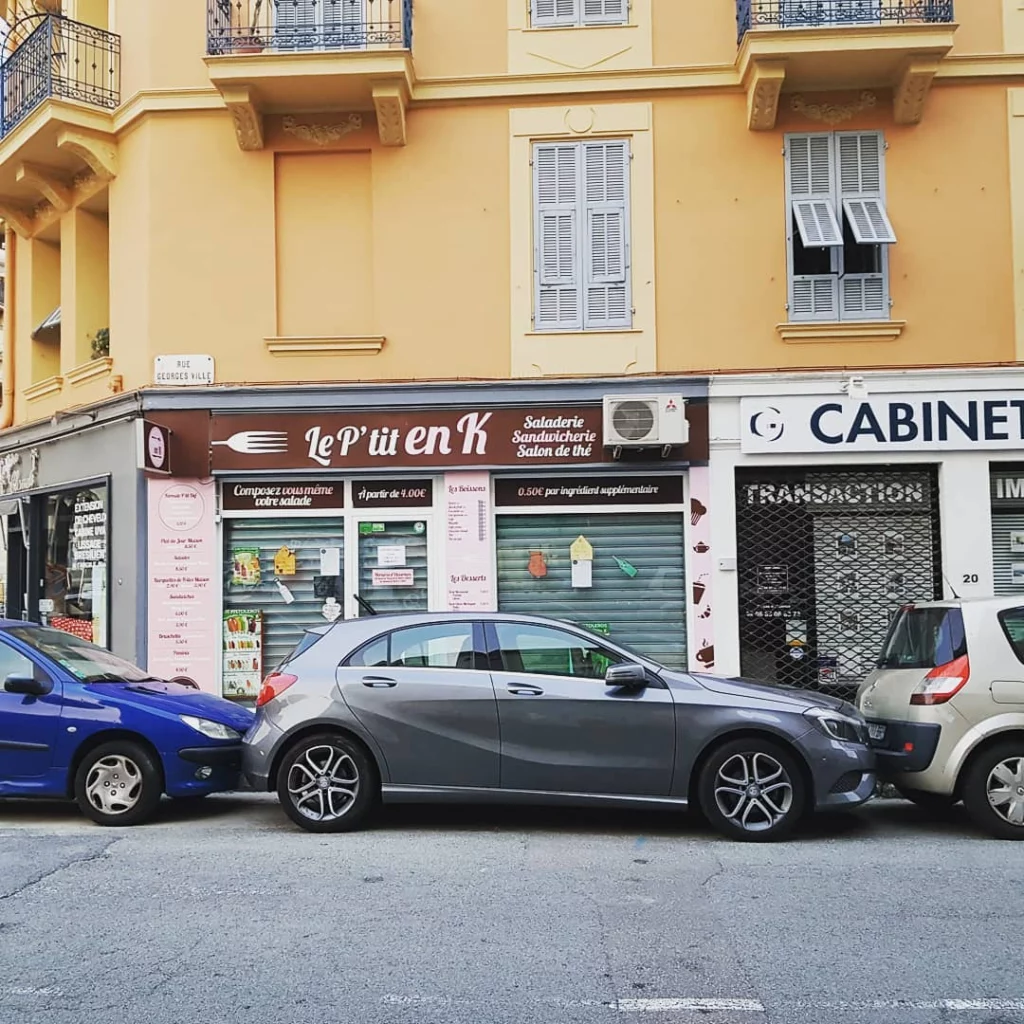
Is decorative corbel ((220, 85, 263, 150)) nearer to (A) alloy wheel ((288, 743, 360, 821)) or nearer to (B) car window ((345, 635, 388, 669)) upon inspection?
(B) car window ((345, 635, 388, 669))

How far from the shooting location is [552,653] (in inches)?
307

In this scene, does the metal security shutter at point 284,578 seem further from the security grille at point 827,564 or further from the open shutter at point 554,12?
the open shutter at point 554,12

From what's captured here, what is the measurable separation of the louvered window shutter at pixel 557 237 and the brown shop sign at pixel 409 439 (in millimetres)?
1193

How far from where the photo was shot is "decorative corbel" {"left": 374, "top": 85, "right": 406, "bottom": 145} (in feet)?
40.6

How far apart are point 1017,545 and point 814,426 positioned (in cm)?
272

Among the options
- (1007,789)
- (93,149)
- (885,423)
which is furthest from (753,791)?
(93,149)

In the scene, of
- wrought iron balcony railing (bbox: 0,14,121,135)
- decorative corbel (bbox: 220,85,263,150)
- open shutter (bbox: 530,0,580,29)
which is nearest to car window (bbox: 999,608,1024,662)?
open shutter (bbox: 530,0,580,29)

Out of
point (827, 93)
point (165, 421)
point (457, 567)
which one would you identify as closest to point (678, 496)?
point (457, 567)

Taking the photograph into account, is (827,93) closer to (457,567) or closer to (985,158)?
(985,158)

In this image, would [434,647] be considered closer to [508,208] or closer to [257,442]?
[257,442]

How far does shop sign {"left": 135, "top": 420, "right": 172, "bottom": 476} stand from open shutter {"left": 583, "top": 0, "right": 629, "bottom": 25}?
6837mm

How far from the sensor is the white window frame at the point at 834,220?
12555 mm

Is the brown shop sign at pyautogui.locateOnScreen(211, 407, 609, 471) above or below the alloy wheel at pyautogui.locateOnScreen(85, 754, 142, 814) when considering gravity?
above

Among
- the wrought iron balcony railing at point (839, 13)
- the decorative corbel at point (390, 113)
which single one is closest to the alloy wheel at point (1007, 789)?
the wrought iron balcony railing at point (839, 13)
